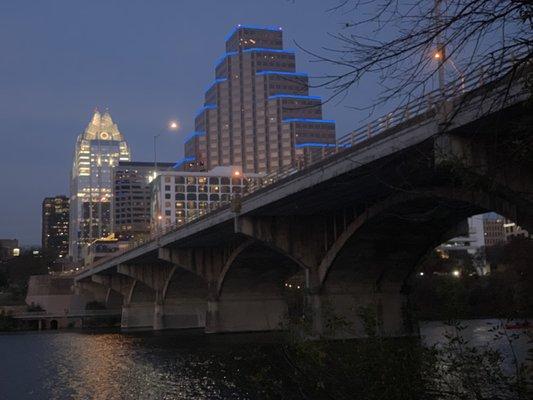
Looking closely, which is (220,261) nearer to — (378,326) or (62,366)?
(62,366)

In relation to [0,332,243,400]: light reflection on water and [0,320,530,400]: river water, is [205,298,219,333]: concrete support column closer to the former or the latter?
[0,320,530,400]: river water

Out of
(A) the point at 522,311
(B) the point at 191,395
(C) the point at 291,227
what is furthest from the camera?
(C) the point at 291,227

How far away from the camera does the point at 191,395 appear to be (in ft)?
102

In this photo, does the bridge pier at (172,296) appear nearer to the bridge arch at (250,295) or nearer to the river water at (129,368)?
the bridge arch at (250,295)

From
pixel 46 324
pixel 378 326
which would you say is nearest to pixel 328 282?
pixel 378 326

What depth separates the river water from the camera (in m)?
33.4

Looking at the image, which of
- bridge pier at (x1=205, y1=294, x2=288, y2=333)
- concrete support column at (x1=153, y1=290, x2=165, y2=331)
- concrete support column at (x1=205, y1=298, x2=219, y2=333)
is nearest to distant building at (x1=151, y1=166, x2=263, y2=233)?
concrete support column at (x1=153, y1=290, x2=165, y2=331)

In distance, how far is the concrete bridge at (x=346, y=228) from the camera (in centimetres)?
2062

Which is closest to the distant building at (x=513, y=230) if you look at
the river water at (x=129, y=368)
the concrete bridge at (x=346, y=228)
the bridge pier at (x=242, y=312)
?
the concrete bridge at (x=346, y=228)

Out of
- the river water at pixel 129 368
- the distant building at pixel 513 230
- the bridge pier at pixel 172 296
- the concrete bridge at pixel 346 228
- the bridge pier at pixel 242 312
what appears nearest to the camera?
the concrete bridge at pixel 346 228

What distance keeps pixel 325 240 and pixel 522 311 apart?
43.7 m

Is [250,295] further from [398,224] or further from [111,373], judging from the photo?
[111,373]

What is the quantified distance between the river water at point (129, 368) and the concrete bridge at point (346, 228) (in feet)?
20.5

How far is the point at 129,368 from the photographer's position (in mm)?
43906
